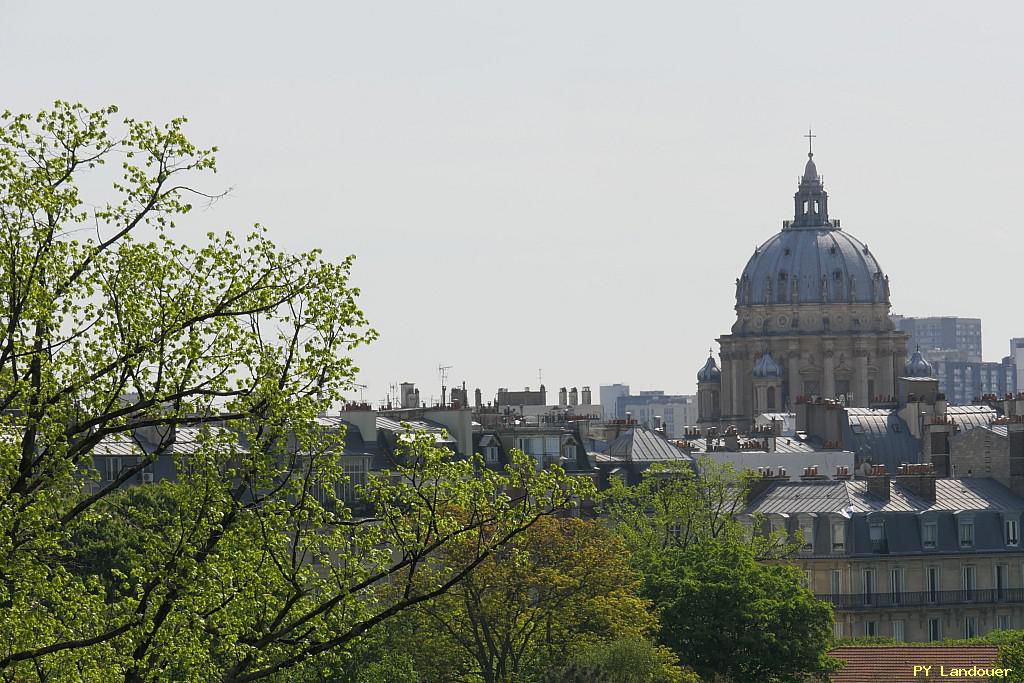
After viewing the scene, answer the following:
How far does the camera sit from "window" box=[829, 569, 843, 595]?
311ft

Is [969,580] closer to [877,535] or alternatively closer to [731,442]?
[877,535]

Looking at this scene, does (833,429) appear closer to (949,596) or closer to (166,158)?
(949,596)

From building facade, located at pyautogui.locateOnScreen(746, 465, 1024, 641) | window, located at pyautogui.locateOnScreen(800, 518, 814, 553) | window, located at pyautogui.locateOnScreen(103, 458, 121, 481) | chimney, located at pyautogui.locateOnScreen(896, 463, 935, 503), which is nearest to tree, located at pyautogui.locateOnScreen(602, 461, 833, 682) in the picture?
window, located at pyautogui.locateOnScreen(103, 458, 121, 481)

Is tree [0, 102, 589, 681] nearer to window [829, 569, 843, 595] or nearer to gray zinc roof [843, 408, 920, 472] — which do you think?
window [829, 569, 843, 595]

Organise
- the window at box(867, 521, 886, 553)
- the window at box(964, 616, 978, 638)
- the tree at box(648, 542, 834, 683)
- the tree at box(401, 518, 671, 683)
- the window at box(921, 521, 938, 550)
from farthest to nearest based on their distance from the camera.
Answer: the window at box(921, 521, 938, 550) → the window at box(964, 616, 978, 638) → the window at box(867, 521, 886, 553) → the tree at box(648, 542, 834, 683) → the tree at box(401, 518, 671, 683)

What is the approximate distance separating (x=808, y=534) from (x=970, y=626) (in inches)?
258

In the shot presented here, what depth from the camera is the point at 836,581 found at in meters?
94.9

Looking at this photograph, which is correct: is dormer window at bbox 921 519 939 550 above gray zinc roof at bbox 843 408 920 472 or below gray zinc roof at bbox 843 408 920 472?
below

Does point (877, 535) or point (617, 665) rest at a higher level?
point (877, 535)

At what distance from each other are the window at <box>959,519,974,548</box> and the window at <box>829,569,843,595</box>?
17.8 feet

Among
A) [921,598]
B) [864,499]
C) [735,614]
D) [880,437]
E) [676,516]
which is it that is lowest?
[921,598]

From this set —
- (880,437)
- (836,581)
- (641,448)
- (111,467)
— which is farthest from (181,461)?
(880,437)

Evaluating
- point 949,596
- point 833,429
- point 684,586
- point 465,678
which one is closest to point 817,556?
point 949,596

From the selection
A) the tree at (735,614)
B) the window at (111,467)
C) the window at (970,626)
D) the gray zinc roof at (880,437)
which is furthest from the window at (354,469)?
the gray zinc roof at (880,437)
